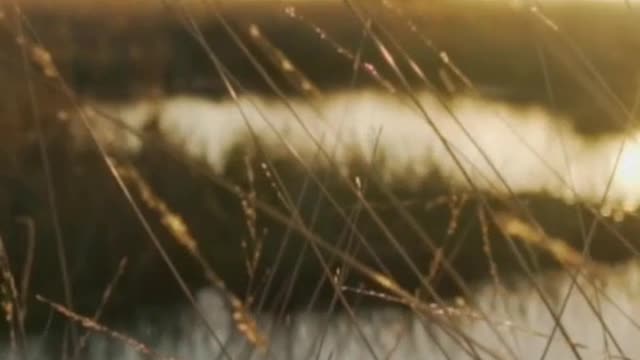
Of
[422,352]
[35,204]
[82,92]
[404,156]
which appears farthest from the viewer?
[82,92]

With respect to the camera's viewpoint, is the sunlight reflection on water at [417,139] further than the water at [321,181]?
Yes

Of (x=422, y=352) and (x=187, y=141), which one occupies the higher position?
(x=422, y=352)

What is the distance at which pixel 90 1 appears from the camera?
11.0 m

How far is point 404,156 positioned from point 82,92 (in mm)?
2444

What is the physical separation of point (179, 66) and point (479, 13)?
3.21m

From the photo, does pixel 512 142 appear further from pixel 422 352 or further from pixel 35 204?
pixel 422 352

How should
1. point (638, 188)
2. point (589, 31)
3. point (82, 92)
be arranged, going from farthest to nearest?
1. point (589, 31)
2. point (82, 92)
3. point (638, 188)

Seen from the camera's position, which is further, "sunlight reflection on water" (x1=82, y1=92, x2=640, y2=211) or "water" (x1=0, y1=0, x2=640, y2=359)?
"sunlight reflection on water" (x1=82, y1=92, x2=640, y2=211)

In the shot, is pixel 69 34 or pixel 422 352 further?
pixel 69 34

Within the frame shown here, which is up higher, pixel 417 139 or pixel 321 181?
pixel 321 181

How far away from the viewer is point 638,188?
5953mm

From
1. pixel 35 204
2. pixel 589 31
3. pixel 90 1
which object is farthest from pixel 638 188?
pixel 90 1

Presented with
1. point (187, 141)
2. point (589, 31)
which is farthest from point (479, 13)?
point (187, 141)

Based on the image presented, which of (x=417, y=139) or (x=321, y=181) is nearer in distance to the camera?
(x=321, y=181)
